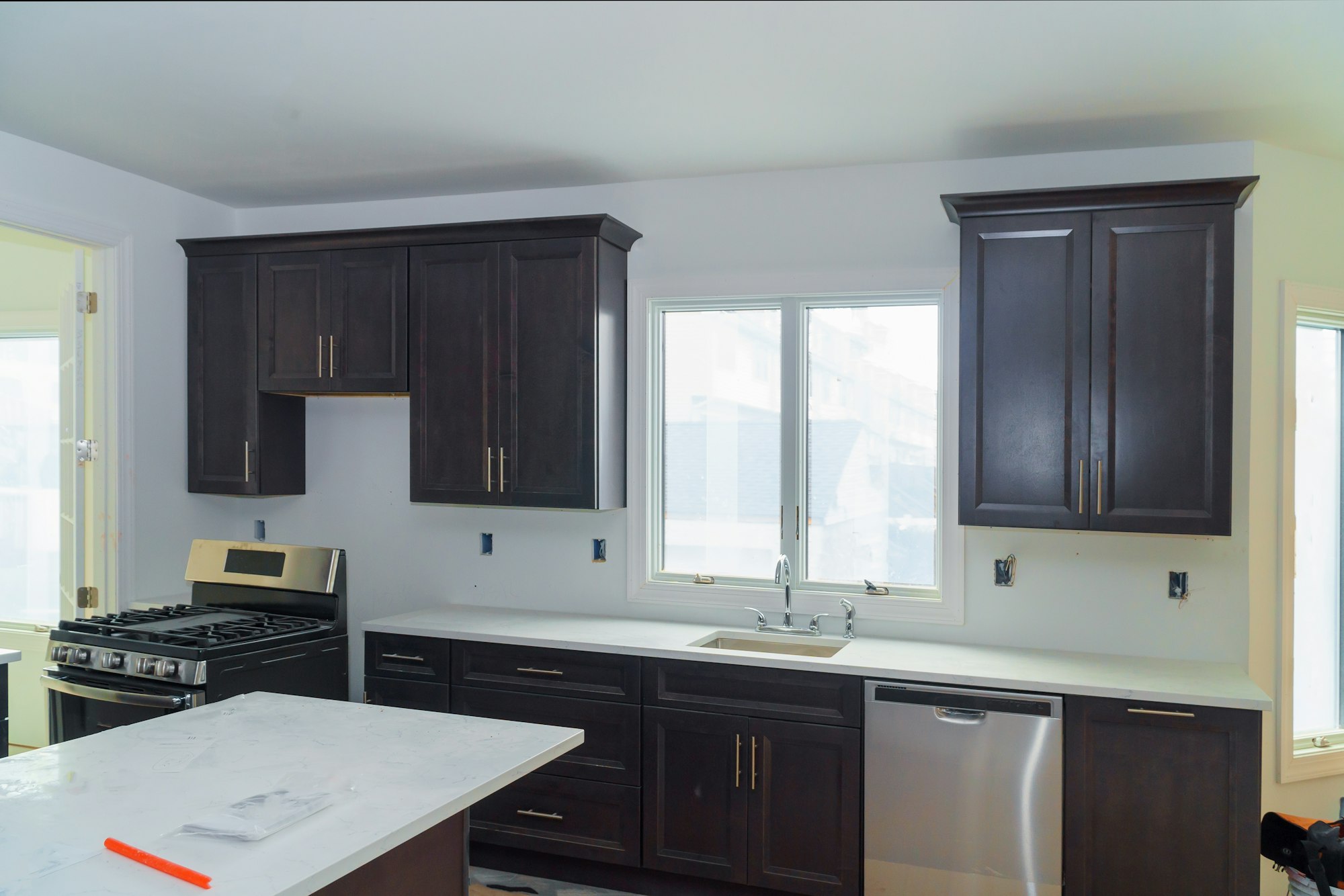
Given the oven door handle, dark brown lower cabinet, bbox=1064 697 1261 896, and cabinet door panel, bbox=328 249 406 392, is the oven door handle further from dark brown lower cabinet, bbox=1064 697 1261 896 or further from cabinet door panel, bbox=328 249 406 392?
dark brown lower cabinet, bbox=1064 697 1261 896

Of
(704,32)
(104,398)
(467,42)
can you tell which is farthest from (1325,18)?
(104,398)

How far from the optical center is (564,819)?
3420mm

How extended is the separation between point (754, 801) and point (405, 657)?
148 centimetres

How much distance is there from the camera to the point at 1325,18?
2.34m

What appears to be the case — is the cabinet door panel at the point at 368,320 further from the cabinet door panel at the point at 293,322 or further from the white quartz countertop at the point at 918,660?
the white quartz countertop at the point at 918,660

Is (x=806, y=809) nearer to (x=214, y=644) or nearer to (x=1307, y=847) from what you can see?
(x=1307, y=847)

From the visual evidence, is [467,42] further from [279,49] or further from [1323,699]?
[1323,699]

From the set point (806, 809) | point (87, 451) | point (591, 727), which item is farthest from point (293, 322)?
point (806, 809)

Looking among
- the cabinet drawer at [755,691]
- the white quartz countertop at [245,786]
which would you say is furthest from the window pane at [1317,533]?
the white quartz countertop at [245,786]

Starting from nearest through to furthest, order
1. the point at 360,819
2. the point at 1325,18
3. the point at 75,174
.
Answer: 1. the point at 360,819
2. the point at 1325,18
3. the point at 75,174

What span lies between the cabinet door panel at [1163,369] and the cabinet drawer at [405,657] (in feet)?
8.01

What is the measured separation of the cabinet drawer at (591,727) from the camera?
131 inches

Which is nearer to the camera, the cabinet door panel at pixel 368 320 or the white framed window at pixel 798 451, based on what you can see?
the white framed window at pixel 798 451

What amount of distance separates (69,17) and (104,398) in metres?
1.91
